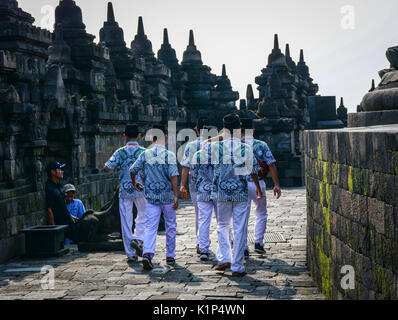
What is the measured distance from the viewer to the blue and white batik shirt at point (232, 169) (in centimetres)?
748

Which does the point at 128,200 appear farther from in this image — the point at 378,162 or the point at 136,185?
the point at 378,162

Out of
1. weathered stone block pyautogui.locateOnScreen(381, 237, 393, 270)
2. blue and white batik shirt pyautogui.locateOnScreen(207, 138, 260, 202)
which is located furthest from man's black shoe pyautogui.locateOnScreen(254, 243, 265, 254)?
weathered stone block pyautogui.locateOnScreen(381, 237, 393, 270)

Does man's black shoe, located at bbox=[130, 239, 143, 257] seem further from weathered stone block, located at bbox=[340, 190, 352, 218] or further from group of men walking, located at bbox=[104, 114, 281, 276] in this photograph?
weathered stone block, located at bbox=[340, 190, 352, 218]

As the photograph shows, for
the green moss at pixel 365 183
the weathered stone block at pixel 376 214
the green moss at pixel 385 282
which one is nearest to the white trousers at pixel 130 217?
the green moss at pixel 365 183

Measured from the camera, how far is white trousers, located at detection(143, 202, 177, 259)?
7.96m

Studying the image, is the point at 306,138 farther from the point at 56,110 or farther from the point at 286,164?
the point at 286,164

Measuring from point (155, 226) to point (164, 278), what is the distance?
95 centimetres

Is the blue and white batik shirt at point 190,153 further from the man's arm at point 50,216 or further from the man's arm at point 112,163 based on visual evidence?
the man's arm at point 50,216

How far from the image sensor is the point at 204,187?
847 centimetres

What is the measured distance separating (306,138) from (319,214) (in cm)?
146

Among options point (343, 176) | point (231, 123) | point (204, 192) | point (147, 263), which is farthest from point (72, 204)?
point (343, 176)

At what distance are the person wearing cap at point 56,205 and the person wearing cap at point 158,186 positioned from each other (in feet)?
7.12

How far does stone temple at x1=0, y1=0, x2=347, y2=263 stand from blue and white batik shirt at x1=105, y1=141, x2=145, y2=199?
1722mm

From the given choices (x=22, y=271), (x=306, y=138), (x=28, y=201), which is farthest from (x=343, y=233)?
(x=28, y=201)
